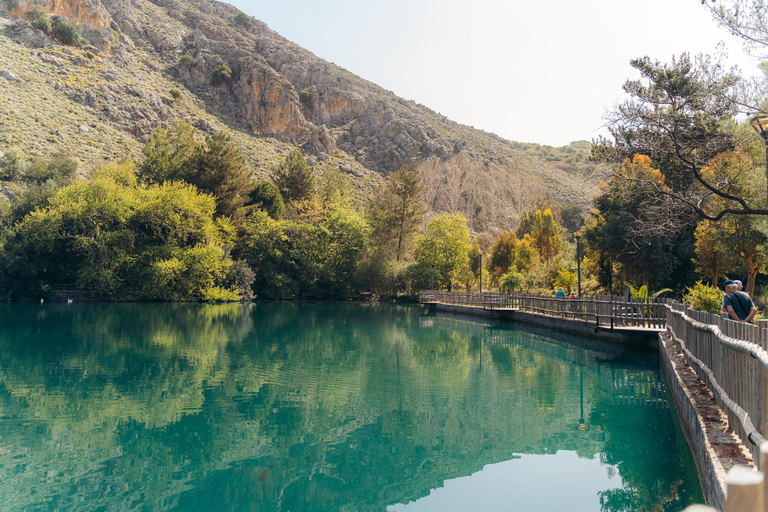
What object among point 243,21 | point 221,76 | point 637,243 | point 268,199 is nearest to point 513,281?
point 637,243

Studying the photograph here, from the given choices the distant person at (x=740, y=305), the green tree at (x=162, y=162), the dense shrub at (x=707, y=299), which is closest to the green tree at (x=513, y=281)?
the dense shrub at (x=707, y=299)

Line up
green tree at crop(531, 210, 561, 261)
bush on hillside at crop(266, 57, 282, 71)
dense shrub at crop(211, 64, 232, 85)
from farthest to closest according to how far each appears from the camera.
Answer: bush on hillside at crop(266, 57, 282, 71) < dense shrub at crop(211, 64, 232, 85) < green tree at crop(531, 210, 561, 261)

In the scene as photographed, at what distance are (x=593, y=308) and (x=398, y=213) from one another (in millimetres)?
33579

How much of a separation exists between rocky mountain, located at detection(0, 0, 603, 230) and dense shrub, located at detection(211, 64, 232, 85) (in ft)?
0.54

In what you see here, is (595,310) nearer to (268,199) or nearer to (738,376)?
(738,376)

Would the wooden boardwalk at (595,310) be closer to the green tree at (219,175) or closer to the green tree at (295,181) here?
the green tree at (219,175)

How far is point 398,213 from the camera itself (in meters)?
53.1

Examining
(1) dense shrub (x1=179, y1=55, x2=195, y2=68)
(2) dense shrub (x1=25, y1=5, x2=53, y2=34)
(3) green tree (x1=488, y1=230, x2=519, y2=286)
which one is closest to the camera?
(3) green tree (x1=488, y1=230, x2=519, y2=286)

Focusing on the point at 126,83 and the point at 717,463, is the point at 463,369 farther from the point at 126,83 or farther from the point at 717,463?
the point at 126,83

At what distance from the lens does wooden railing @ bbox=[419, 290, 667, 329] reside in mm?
17594

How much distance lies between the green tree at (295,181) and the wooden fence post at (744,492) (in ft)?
194

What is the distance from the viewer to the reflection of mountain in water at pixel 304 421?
22.3 ft

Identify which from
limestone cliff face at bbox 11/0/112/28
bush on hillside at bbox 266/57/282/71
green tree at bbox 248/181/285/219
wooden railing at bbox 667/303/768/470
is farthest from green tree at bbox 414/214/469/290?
limestone cliff face at bbox 11/0/112/28

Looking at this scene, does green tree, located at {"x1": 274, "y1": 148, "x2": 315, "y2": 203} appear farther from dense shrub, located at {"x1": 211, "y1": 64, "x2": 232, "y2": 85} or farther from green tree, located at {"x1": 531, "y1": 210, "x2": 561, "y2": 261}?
dense shrub, located at {"x1": 211, "y1": 64, "x2": 232, "y2": 85}
